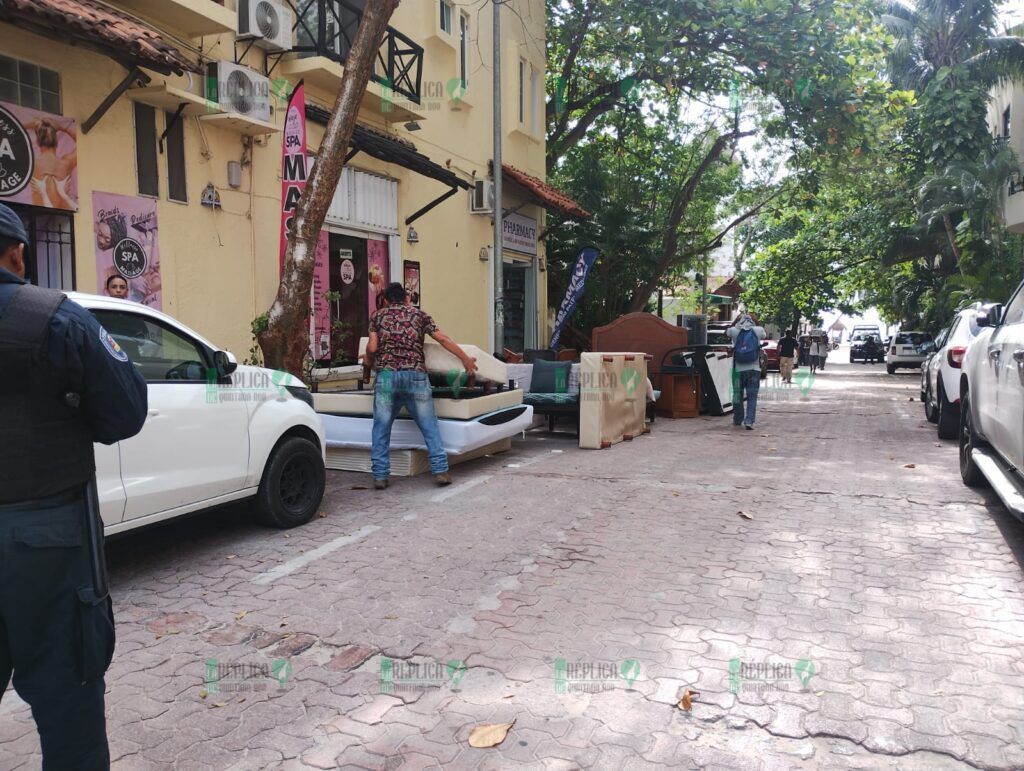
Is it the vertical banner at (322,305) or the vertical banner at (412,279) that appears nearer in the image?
the vertical banner at (322,305)

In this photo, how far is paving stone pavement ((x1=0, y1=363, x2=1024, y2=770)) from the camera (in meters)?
2.94

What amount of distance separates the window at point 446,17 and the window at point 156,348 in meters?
10.4

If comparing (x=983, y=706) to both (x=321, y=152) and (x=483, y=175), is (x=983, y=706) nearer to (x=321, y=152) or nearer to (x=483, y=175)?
(x=321, y=152)

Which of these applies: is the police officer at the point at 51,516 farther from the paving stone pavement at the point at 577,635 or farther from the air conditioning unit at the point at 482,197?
the air conditioning unit at the point at 482,197

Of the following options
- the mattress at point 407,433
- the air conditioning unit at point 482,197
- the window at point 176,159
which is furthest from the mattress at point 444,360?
the air conditioning unit at point 482,197

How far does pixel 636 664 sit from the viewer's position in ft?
11.7

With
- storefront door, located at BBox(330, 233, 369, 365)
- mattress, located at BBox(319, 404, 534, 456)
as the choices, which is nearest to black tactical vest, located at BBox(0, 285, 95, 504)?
mattress, located at BBox(319, 404, 534, 456)

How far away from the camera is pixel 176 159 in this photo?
8.70 metres

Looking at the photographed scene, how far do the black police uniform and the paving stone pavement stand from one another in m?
0.78

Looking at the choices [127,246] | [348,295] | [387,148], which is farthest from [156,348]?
[348,295]

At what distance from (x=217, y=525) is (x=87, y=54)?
4.98 meters

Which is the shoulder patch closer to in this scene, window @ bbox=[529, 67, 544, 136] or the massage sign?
the massage sign

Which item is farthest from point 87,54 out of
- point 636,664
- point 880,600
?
point 880,600

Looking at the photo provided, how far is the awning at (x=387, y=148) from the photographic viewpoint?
34.7 feet
